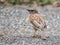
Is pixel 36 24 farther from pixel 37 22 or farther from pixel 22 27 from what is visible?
pixel 22 27

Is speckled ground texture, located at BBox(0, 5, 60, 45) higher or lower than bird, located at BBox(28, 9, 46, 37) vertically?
lower

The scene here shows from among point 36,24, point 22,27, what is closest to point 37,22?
point 36,24

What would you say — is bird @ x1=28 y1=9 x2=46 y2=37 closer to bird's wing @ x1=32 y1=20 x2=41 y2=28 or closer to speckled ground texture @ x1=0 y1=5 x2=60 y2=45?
bird's wing @ x1=32 y1=20 x2=41 y2=28

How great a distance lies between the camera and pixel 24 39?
7.66m

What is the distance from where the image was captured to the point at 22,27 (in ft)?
29.5

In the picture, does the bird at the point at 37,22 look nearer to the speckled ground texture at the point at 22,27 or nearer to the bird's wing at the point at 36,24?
the bird's wing at the point at 36,24

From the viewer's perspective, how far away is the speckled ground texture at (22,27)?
7500 millimetres

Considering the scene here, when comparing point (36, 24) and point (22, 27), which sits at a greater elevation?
point (36, 24)

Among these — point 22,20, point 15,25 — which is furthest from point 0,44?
point 22,20

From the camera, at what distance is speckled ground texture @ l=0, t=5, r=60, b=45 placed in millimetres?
7500

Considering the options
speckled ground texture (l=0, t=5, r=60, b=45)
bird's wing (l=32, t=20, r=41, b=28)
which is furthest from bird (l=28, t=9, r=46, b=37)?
speckled ground texture (l=0, t=5, r=60, b=45)

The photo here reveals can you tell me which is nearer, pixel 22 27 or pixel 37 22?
pixel 37 22

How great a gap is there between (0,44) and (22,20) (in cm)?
280

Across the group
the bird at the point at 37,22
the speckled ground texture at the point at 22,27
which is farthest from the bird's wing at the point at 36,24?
the speckled ground texture at the point at 22,27
